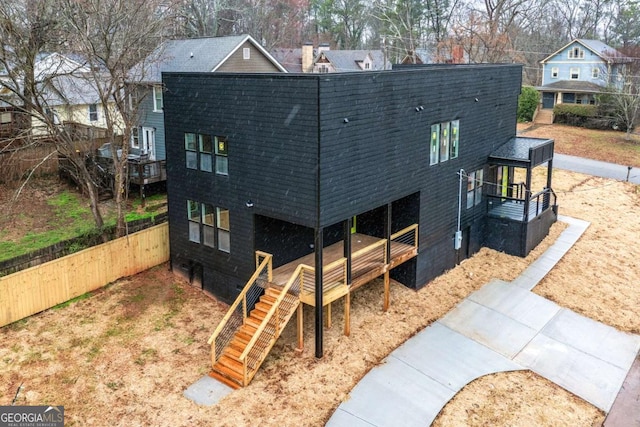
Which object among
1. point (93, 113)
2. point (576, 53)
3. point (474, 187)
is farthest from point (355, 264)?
point (576, 53)

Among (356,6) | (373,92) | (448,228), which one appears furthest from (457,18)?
(373,92)

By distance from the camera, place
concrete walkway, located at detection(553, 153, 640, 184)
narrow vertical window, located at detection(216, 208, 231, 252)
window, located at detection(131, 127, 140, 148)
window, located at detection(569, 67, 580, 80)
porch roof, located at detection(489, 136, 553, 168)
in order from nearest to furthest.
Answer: narrow vertical window, located at detection(216, 208, 231, 252)
porch roof, located at detection(489, 136, 553, 168)
window, located at detection(131, 127, 140, 148)
concrete walkway, located at detection(553, 153, 640, 184)
window, located at detection(569, 67, 580, 80)

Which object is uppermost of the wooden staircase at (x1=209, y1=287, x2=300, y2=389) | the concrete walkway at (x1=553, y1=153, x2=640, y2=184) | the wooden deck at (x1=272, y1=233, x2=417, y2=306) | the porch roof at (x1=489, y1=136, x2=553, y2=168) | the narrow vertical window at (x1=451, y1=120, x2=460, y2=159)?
the narrow vertical window at (x1=451, y1=120, x2=460, y2=159)

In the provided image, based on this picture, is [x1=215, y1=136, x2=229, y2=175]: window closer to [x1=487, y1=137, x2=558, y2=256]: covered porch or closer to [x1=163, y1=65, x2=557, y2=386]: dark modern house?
[x1=163, y1=65, x2=557, y2=386]: dark modern house

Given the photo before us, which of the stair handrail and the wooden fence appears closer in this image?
the stair handrail

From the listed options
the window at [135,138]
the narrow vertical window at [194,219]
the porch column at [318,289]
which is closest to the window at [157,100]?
the window at [135,138]

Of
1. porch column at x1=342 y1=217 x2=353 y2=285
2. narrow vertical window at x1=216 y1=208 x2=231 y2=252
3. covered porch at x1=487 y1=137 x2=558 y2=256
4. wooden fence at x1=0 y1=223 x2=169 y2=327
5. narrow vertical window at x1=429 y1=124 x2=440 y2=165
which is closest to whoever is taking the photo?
porch column at x1=342 y1=217 x2=353 y2=285

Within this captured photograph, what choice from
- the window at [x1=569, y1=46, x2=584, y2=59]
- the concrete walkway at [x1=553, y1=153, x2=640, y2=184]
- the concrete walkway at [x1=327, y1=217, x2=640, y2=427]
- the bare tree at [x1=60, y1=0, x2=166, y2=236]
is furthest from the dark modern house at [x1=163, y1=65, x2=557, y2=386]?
the window at [x1=569, y1=46, x2=584, y2=59]
